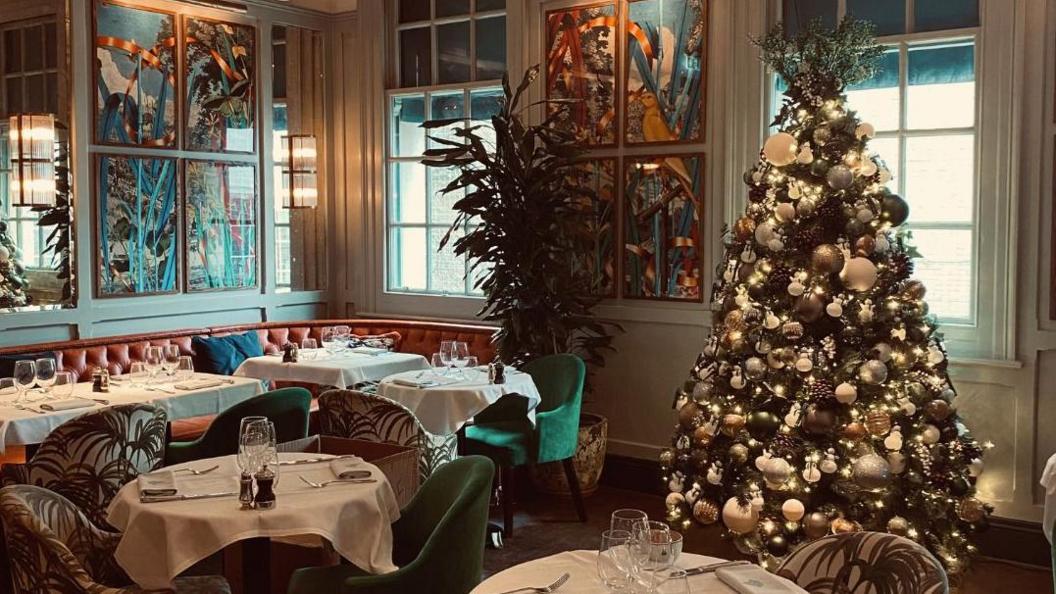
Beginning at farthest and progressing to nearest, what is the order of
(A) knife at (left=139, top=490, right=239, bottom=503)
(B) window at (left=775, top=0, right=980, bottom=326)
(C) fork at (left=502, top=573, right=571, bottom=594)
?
(B) window at (left=775, top=0, right=980, bottom=326) → (A) knife at (left=139, top=490, right=239, bottom=503) → (C) fork at (left=502, top=573, right=571, bottom=594)

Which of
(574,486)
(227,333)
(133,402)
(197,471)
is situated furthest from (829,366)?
(227,333)

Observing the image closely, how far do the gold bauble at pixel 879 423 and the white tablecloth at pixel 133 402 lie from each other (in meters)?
3.01

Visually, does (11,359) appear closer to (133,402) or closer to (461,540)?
(133,402)

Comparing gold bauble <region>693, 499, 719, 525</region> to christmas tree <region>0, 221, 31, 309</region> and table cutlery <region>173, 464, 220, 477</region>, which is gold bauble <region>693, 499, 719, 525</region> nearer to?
table cutlery <region>173, 464, 220, 477</region>

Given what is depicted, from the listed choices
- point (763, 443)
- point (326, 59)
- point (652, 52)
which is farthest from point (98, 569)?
point (326, 59)

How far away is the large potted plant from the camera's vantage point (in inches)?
242

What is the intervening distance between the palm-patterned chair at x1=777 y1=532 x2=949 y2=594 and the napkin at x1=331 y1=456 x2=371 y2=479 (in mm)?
1372

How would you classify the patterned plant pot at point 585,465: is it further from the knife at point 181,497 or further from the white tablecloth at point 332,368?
the knife at point 181,497

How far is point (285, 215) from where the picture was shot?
789 centimetres

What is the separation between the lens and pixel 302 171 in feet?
24.5

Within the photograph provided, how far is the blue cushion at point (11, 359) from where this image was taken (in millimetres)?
5790

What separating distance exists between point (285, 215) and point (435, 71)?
1.55 m

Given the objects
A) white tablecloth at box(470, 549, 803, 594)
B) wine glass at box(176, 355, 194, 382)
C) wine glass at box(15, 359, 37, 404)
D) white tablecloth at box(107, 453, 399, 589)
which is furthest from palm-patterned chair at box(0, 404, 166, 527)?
white tablecloth at box(470, 549, 803, 594)

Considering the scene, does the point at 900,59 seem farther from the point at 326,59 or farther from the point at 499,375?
the point at 326,59
